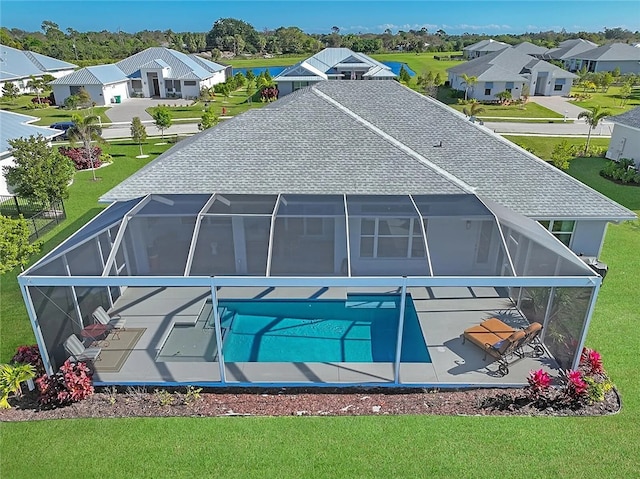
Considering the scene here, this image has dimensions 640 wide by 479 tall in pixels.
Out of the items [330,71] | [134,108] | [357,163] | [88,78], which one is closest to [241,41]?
[330,71]

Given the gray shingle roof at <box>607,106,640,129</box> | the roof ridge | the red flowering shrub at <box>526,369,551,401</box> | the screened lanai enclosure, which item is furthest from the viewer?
the gray shingle roof at <box>607,106,640,129</box>

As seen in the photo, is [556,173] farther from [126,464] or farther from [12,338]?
[12,338]

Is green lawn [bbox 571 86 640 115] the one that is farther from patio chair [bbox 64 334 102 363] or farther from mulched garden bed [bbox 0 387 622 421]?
patio chair [bbox 64 334 102 363]

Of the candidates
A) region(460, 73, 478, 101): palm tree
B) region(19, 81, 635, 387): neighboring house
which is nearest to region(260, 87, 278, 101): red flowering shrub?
region(460, 73, 478, 101): palm tree

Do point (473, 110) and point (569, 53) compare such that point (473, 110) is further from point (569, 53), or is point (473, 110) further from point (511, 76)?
point (569, 53)

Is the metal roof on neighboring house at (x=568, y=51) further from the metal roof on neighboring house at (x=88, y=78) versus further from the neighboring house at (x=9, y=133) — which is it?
the neighboring house at (x=9, y=133)
